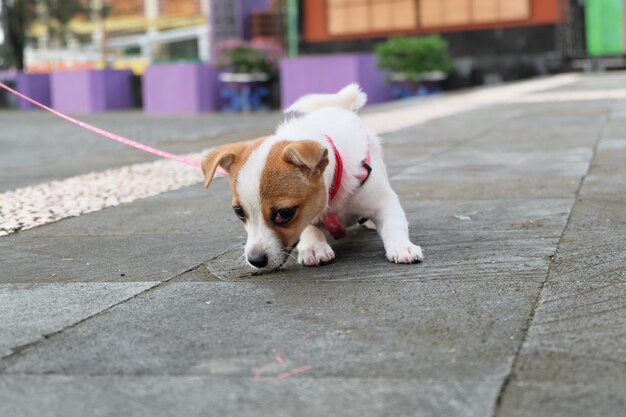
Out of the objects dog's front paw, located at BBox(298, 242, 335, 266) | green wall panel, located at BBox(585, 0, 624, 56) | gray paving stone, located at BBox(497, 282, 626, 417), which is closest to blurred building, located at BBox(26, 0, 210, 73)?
green wall panel, located at BBox(585, 0, 624, 56)

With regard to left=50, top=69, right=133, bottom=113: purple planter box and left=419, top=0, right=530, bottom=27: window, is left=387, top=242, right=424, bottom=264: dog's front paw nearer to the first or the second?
left=419, top=0, right=530, bottom=27: window

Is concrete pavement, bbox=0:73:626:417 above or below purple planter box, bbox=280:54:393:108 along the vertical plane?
below

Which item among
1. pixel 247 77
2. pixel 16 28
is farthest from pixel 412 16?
pixel 16 28

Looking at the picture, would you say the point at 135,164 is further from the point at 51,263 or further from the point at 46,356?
the point at 46,356

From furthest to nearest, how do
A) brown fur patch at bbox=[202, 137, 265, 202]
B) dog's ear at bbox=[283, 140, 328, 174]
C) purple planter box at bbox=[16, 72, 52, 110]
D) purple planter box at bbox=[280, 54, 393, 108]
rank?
purple planter box at bbox=[16, 72, 52, 110]
purple planter box at bbox=[280, 54, 393, 108]
brown fur patch at bbox=[202, 137, 265, 202]
dog's ear at bbox=[283, 140, 328, 174]

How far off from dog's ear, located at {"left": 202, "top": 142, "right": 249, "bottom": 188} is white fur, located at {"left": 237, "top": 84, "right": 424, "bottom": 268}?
4.5 inches

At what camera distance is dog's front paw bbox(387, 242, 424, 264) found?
11.0 feet

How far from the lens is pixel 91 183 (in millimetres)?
6672

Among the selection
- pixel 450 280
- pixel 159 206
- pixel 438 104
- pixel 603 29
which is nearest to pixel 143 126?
pixel 438 104

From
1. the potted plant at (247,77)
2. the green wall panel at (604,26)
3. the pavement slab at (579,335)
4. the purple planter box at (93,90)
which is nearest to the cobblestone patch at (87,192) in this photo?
the pavement slab at (579,335)

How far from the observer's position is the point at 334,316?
8.77 ft

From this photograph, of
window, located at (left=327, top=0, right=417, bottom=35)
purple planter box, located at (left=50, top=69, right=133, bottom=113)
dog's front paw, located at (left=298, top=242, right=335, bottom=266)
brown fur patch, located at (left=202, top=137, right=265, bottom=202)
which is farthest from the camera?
window, located at (left=327, top=0, right=417, bottom=35)

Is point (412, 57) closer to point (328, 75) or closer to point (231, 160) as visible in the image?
point (328, 75)

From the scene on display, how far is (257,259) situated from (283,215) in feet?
0.61
